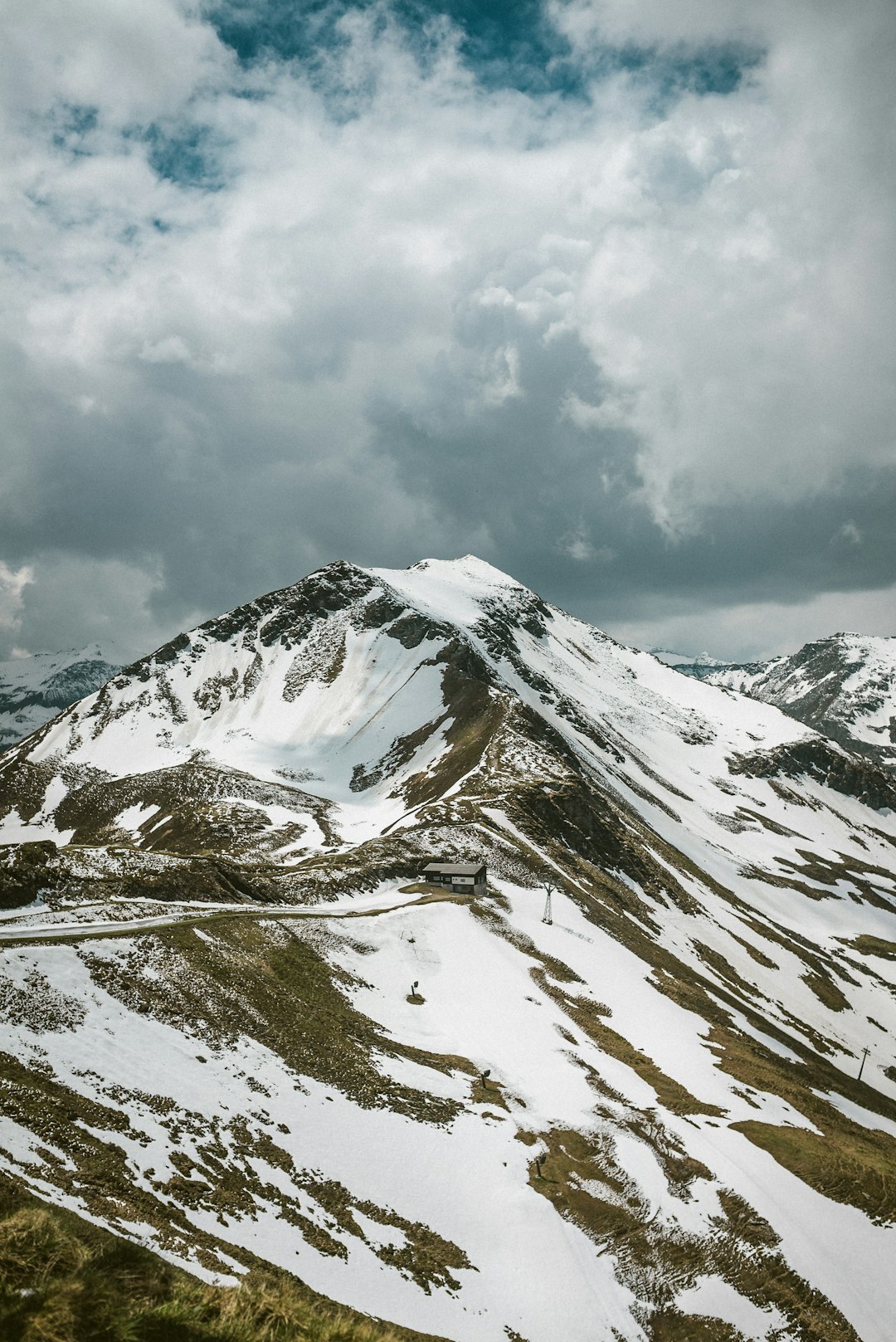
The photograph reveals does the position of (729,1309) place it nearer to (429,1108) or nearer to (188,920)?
(429,1108)

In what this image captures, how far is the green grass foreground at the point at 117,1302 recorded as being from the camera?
975 centimetres

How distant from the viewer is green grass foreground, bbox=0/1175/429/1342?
9.75 metres

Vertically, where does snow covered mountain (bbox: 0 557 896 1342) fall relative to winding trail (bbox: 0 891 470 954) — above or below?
below

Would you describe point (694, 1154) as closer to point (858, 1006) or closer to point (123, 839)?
point (858, 1006)

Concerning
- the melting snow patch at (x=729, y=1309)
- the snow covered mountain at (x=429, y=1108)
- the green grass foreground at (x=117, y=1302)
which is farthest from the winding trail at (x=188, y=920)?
the melting snow patch at (x=729, y=1309)

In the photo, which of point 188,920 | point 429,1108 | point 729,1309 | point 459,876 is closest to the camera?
point 729,1309

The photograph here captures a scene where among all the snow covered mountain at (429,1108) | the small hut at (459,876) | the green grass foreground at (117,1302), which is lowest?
the snow covered mountain at (429,1108)

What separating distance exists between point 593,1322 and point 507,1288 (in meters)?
3.64

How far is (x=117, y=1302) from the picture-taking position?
33.9 ft

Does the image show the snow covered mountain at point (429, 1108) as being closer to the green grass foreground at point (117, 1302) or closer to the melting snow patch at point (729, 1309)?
the melting snow patch at point (729, 1309)

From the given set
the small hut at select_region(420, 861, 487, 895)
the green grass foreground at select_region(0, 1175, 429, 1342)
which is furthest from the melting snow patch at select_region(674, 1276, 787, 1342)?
the small hut at select_region(420, 861, 487, 895)

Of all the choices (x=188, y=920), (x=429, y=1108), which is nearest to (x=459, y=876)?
(x=188, y=920)

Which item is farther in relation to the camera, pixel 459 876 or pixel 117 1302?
pixel 459 876

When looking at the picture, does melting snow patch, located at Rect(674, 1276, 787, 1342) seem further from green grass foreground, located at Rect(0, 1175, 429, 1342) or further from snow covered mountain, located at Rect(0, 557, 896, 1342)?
green grass foreground, located at Rect(0, 1175, 429, 1342)
